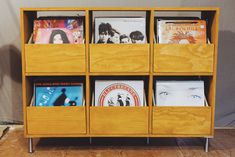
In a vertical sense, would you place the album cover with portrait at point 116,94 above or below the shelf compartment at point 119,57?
below

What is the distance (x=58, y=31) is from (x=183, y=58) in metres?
0.77

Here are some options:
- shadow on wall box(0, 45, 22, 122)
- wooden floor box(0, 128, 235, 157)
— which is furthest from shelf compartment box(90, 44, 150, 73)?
shadow on wall box(0, 45, 22, 122)

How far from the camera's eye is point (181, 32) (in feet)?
6.41

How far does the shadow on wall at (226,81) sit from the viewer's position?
2.43 meters

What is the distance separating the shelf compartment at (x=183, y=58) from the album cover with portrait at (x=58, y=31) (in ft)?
1.58

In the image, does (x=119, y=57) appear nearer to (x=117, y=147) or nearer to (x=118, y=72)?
(x=118, y=72)

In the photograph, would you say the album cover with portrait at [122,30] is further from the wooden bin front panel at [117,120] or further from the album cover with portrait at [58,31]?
the wooden bin front panel at [117,120]

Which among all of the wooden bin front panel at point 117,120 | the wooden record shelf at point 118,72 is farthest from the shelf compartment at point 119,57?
the wooden bin front panel at point 117,120

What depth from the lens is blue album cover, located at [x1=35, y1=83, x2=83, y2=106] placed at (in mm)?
1996

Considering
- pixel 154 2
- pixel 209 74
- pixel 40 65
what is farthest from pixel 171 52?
pixel 40 65

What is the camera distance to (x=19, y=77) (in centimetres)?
246

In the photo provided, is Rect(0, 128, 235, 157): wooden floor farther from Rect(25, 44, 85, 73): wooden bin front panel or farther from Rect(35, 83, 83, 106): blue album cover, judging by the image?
Rect(25, 44, 85, 73): wooden bin front panel

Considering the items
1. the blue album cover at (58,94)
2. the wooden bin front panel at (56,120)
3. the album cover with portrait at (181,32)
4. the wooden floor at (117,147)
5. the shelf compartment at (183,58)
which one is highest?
the album cover with portrait at (181,32)

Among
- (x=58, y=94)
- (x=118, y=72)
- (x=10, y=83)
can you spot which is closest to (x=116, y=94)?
(x=118, y=72)
